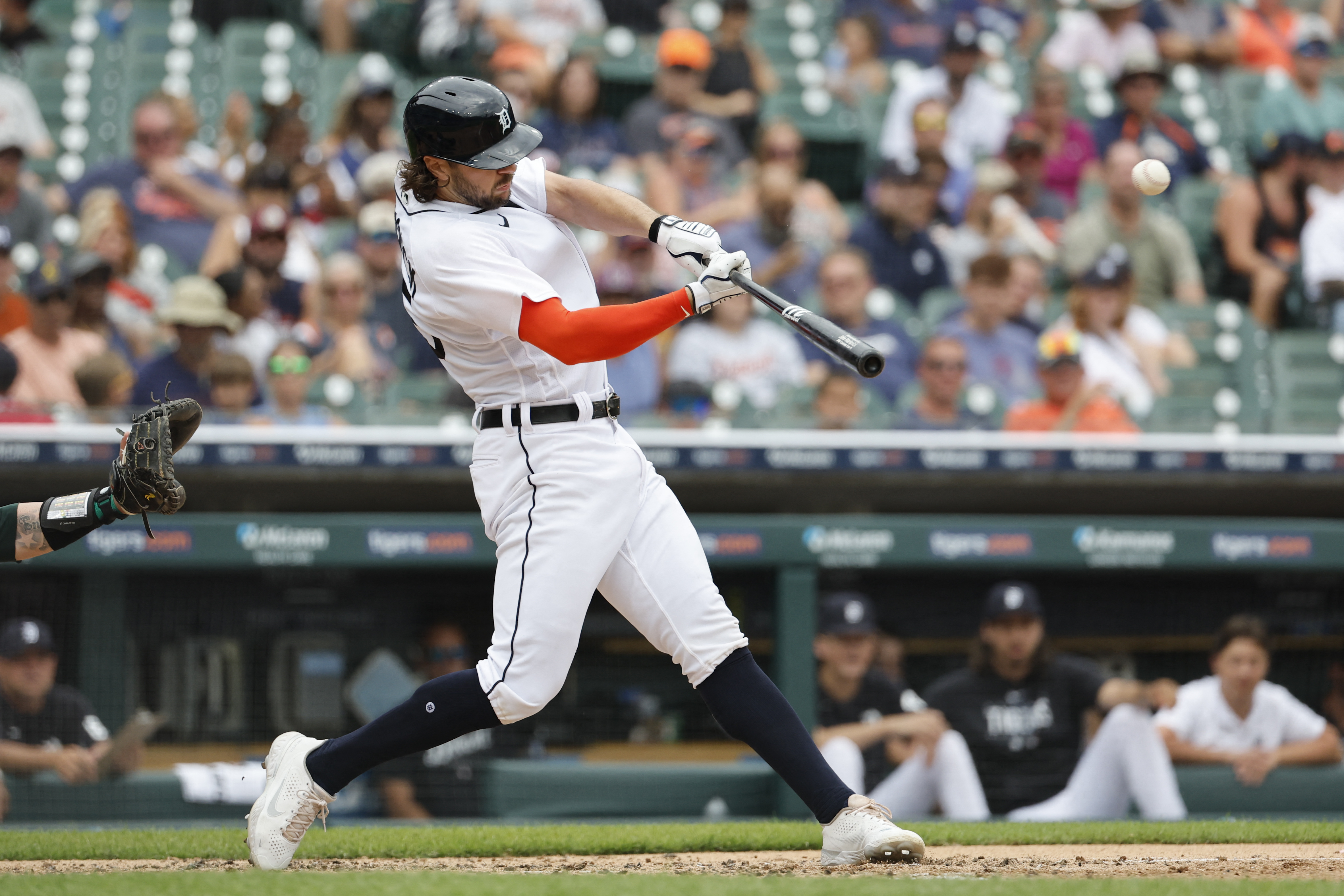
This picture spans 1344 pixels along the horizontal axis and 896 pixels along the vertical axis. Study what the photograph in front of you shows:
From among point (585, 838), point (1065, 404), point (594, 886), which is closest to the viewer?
point (594, 886)

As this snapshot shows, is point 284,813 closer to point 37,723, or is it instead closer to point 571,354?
point 571,354

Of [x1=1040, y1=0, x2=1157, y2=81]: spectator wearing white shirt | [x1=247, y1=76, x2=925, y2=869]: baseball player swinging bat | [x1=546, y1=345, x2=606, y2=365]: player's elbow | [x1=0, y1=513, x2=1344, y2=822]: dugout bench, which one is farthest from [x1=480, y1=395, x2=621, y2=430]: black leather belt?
[x1=1040, y1=0, x2=1157, y2=81]: spectator wearing white shirt

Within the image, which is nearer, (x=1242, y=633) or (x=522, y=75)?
(x=1242, y=633)

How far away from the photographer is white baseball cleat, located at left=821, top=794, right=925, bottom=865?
2.92 meters

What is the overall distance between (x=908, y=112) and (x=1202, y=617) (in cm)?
380

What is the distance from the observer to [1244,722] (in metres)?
4.92

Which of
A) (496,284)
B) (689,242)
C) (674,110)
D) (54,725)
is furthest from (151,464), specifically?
(674,110)

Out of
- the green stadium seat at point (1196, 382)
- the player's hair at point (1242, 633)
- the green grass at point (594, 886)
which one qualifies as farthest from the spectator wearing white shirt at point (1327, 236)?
the green grass at point (594, 886)

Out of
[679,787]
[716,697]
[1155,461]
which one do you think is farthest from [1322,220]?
[716,697]

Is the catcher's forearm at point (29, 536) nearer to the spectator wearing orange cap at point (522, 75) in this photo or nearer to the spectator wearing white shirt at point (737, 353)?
the spectator wearing white shirt at point (737, 353)

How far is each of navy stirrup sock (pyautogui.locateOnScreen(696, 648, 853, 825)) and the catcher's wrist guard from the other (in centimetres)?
127

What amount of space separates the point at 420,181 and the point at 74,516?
3.28 feet

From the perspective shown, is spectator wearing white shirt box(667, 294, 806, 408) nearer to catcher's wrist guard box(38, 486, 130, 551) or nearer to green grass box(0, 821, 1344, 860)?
green grass box(0, 821, 1344, 860)

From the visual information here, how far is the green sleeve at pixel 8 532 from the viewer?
3.17 metres
